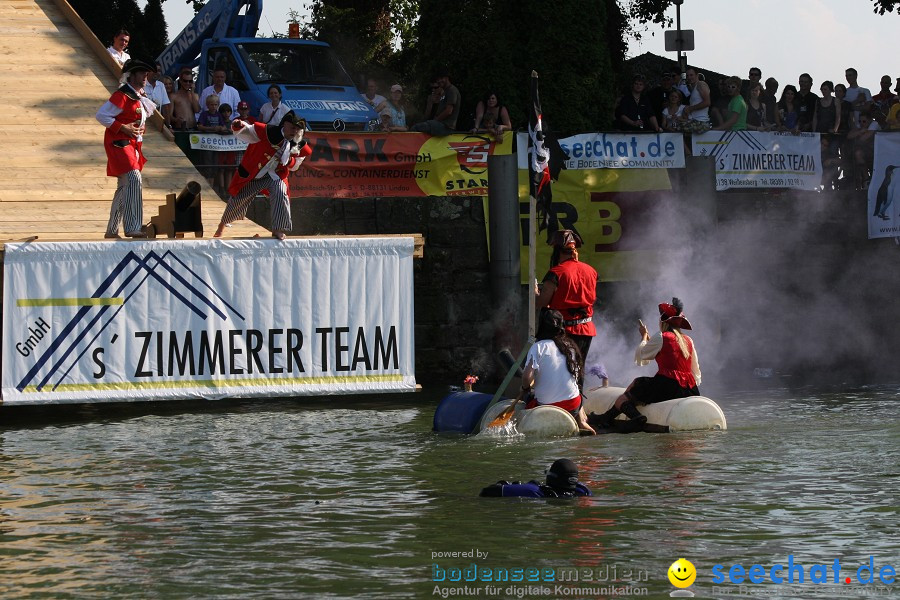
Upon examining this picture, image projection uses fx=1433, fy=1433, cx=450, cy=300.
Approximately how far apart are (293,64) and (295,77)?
31 cm

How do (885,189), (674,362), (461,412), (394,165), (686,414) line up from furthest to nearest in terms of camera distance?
(885,189), (394,165), (461,412), (674,362), (686,414)

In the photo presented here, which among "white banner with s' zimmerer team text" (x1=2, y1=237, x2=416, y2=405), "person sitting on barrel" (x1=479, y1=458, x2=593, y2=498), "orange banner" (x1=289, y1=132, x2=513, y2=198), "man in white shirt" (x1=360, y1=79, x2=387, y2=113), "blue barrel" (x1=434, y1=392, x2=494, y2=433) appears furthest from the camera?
"man in white shirt" (x1=360, y1=79, x2=387, y2=113)

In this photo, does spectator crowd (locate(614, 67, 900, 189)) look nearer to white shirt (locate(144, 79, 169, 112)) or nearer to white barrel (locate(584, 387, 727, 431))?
white shirt (locate(144, 79, 169, 112))

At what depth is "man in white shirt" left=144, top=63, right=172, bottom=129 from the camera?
2073 centimetres

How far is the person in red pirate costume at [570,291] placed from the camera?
49.4ft

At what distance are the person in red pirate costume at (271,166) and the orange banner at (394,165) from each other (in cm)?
288

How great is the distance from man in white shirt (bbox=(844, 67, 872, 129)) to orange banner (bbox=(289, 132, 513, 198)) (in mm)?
6904

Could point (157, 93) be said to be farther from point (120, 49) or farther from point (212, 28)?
point (212, 28)

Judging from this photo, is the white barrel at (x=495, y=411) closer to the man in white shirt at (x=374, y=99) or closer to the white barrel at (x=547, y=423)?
the white barrel at (x=547, y=423)

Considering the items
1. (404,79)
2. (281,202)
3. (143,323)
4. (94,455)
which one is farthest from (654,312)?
(404,79)

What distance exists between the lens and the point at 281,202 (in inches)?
671

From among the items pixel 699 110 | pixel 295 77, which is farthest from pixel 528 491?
pixel 295 77

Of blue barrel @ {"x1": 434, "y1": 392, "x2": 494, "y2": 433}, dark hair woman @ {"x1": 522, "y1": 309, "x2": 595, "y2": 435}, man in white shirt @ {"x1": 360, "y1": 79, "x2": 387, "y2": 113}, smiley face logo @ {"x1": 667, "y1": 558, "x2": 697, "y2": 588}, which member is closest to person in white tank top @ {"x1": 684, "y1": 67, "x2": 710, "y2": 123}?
man in white shirt @ {"x1": 360, "y1": 79, "x2": 387, "y2": 113}

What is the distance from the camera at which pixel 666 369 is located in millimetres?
14648
